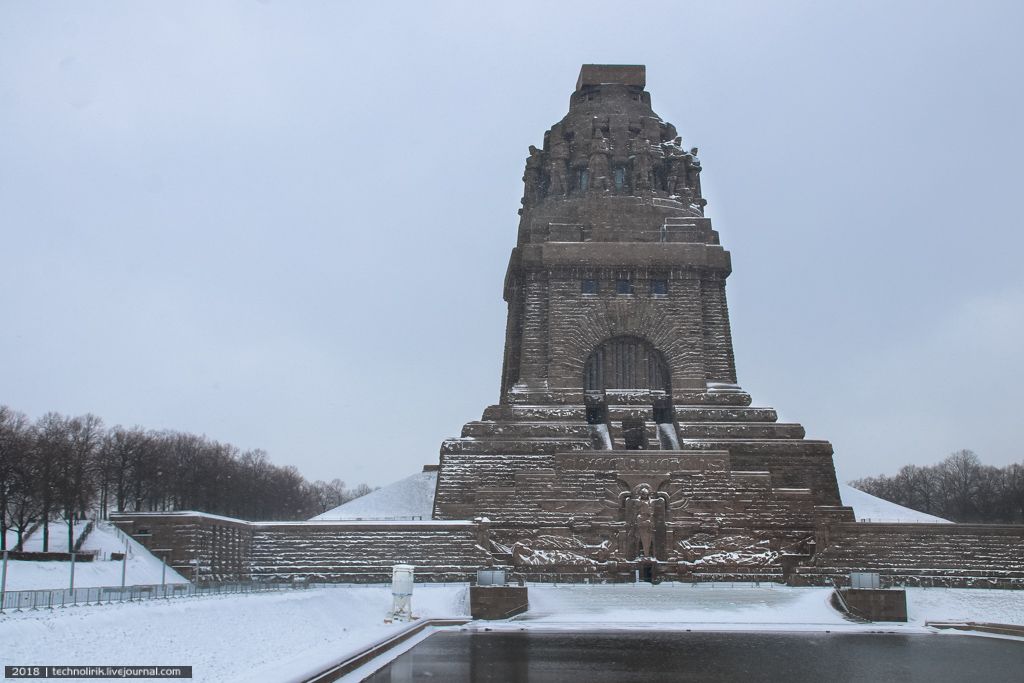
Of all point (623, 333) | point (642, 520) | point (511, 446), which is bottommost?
point (642, 520)

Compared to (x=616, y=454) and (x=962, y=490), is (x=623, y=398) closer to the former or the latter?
(x=616, y=454)

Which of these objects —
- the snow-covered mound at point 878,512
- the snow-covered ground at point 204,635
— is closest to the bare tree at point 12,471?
the snow-covered ground at point 204,635

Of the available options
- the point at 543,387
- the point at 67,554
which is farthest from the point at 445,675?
the point at 543,387

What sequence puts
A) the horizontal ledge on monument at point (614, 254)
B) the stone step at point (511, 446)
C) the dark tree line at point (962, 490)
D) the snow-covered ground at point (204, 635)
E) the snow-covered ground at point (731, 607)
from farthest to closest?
the dark tree line at point (962, 490) < the horizontal ledge on monument at point (614, 254) < the stone step at point (511, 446) < the snow-covered ground at point (731, 607) < the snow-covered ground at point (204, 635)

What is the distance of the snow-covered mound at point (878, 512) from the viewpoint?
3878 cm

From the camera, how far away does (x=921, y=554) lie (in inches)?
1199

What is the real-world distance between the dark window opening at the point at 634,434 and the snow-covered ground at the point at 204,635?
1985cm

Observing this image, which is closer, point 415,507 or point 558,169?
point 415,507

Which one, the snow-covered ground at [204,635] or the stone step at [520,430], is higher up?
the stone step at [520,430]

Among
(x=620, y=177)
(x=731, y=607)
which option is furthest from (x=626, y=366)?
(x=731, y=607)

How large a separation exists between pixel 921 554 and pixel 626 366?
49.2 feet

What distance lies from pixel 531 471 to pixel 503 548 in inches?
182

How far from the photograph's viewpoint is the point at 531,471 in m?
35.7

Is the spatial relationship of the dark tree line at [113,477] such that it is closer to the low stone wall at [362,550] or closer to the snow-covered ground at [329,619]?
the low stone wall at [362,550]
